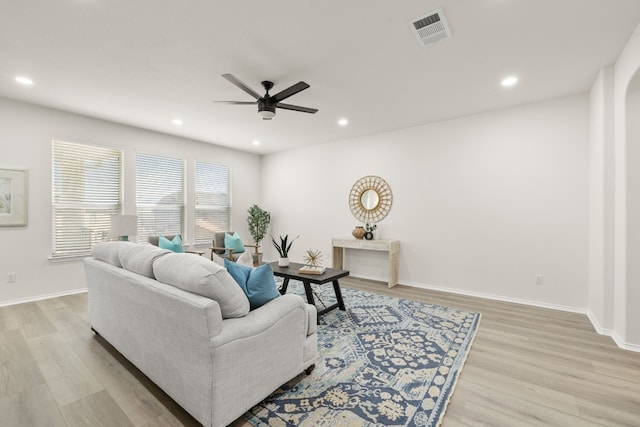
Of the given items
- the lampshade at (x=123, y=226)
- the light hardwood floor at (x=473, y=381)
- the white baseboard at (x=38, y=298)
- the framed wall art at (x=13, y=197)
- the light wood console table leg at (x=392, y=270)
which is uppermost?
the framed wall art at (x=13, y=197)

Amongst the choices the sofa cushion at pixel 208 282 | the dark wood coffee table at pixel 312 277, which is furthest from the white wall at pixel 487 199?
the sofa cushion at pixel 208 282

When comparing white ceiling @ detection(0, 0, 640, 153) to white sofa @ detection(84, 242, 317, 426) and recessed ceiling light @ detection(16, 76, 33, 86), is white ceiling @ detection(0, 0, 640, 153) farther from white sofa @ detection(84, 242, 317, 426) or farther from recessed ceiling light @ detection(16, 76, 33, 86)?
white sofa @ detection(84, 242, 317, 426)

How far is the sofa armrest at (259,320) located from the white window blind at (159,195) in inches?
164

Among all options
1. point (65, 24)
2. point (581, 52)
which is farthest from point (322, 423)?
point (581, 52)

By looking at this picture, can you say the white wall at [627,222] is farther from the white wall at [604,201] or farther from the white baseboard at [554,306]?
the white wall at [604,201]

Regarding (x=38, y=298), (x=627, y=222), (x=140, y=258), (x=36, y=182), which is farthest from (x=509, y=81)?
(x=38, y=298)

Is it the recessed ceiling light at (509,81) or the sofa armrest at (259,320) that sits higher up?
the recessed ceiling light at (509,81)

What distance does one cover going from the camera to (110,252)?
2.56 m

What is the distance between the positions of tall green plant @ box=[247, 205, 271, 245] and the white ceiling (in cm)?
282

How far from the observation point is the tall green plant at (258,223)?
261 inches

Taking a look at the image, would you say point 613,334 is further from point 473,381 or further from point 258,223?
point 258,223

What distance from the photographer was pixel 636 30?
234 cm

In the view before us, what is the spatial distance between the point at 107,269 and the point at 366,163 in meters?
4.28

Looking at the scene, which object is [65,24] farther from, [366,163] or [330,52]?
[366,163]
